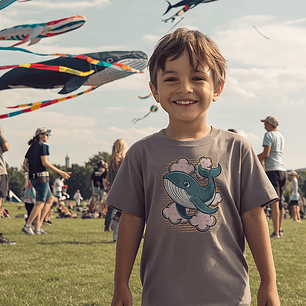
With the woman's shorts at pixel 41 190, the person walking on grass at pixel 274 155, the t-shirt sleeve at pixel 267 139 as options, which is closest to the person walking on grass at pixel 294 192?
the person walking on grass at pixel 274 155

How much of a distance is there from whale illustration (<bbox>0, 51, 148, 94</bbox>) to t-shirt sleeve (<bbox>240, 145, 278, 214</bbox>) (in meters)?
8.34

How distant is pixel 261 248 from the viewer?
1.67m

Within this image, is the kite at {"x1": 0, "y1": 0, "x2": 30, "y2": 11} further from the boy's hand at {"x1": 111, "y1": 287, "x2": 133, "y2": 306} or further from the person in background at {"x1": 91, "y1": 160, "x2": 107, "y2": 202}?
the person in background at {"x1": 91, "y1": 160, "x2": 107, "y2": 202}

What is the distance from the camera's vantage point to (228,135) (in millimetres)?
1771

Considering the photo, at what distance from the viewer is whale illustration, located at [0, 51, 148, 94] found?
9672 millimetres

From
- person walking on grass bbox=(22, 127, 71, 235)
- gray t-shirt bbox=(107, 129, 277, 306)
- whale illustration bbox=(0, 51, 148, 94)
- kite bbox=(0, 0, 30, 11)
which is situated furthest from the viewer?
whale illustration bbox=(0, 51, 148, 94)

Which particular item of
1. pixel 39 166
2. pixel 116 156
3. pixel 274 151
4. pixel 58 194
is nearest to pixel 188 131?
pixel 116 156

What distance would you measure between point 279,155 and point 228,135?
625cm

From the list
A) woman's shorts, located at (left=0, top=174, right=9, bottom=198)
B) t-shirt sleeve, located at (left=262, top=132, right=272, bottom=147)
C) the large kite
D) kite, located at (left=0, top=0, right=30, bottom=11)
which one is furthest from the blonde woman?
kite, located at (left=0, top=0, right=30, bottom=11)

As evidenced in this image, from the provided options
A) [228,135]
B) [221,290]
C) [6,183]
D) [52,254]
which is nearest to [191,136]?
[228,135]

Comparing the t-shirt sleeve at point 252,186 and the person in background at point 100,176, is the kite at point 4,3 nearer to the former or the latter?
the t-shirt sleeve at point 252,186

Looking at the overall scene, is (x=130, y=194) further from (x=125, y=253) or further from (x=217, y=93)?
(x=217, y=93)

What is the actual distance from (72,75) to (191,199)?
8948 millimetres

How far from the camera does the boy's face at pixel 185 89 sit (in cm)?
168
